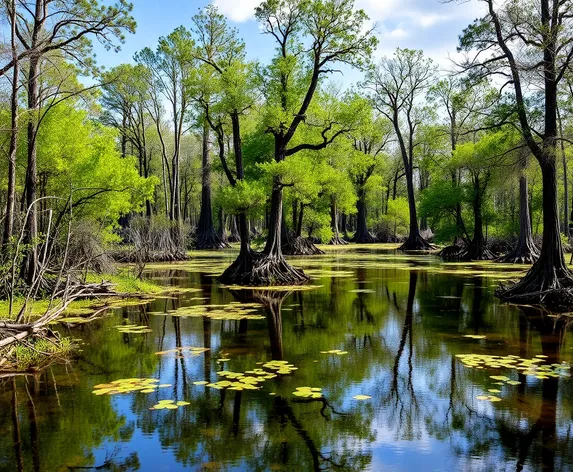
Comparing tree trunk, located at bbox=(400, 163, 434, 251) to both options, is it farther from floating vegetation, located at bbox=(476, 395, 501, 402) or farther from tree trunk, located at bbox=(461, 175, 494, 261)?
floating vegetation, located at bbox=(476, 395, 501, 402)

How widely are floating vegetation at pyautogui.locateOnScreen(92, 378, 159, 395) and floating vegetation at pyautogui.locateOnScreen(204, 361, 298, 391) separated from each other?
1.72 ft

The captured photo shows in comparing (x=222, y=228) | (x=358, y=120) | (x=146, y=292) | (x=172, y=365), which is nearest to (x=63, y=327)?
(x=172, y=365)

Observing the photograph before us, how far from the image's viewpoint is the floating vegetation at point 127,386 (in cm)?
565

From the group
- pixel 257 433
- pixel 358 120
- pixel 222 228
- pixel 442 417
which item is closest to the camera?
pixel 257 433

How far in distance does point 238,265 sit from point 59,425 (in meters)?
12.3

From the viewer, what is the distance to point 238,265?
1689 centimetres

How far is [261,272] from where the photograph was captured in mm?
16078

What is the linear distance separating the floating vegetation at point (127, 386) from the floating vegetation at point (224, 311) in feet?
12.9

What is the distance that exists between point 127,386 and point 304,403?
206 cm

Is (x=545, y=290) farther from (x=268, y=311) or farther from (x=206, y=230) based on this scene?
(x=206, y=230)

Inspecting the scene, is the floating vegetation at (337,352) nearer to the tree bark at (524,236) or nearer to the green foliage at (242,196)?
the green foliage at (242,196)

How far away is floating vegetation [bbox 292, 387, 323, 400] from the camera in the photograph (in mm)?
5395

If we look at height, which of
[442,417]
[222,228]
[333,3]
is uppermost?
[333,3]

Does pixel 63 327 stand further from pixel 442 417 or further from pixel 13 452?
pixel 442 417
